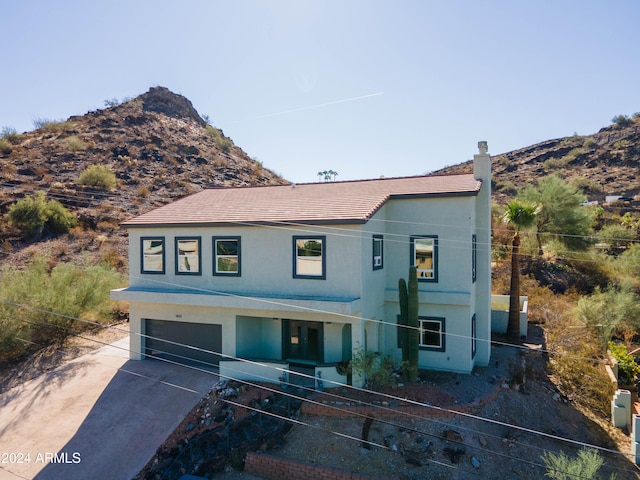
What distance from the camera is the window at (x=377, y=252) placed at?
16.2 m

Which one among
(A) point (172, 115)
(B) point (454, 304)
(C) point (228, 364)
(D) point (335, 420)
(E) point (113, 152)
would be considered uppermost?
(A) point (172, 115)

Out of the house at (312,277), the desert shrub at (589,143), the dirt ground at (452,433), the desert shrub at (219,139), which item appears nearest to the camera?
the dirt ground at (452,433)

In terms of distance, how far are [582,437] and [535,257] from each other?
2021 centimetres

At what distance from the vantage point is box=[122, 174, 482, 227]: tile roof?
50.6 feet

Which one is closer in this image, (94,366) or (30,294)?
(94,366)

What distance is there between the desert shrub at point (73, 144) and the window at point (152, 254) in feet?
120

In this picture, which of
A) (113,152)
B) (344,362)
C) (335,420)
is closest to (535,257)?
(344,362)

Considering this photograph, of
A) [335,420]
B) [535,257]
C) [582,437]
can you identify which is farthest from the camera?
[535,257]

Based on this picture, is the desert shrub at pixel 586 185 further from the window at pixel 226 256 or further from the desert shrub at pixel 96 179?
the desert shrub at pixel 96 179

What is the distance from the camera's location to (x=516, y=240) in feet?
62.1

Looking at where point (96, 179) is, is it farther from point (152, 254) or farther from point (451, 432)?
point (451, 432)

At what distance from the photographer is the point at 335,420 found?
13180 mm

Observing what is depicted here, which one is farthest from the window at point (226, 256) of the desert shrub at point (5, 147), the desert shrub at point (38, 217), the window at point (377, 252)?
the desert shrub at point (5, 147)

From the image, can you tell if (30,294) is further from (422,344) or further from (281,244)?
(422,344)
